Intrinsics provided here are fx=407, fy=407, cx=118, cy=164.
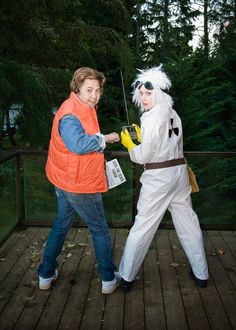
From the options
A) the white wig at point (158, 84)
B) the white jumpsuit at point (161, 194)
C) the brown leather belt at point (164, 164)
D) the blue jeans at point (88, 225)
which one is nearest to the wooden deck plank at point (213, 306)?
the white jumpsuit at point (161, 194)

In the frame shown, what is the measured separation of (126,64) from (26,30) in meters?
2.07

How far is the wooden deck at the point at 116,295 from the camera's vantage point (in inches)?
121

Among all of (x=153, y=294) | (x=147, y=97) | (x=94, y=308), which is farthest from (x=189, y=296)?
(x=147, y=97)

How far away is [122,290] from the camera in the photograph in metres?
3.54

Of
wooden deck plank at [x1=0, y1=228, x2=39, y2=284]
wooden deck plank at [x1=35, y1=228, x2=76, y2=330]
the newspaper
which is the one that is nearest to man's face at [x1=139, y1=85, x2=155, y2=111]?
the newspaper

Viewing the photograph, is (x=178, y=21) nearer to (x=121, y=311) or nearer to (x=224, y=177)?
(x=224, y=177)

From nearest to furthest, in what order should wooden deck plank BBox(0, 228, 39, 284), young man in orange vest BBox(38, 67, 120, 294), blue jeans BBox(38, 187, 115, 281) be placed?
young man in orange vest BBox(38, 67, 120, 294), blue jeans BBox(38, 187, 115, 281), wooden deck plank BBox(0, 228, 39, 284)

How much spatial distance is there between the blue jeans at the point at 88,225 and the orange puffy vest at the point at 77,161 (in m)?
0.08

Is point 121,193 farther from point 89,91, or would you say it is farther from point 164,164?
point 89,91

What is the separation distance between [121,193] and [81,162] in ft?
6.74

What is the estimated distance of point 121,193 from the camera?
5121 mm

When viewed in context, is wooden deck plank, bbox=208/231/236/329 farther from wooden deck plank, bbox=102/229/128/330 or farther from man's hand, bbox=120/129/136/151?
man's hand, bbox=120/129/136/151

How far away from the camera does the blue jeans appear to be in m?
3.23

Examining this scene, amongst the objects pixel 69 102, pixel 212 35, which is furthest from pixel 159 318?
pixel 212 35
